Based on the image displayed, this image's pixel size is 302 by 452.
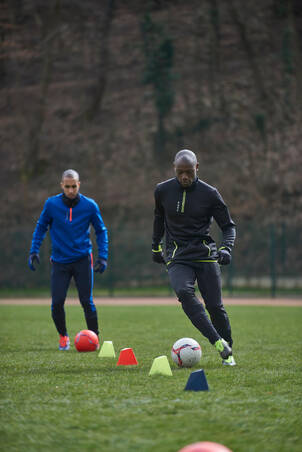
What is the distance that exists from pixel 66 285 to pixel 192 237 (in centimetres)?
238

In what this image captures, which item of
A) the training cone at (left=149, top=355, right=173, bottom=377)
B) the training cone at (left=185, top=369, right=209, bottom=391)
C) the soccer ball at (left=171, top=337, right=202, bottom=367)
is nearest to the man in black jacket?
the soccer ball at (left=171, top=337, right=202, bottom=367)

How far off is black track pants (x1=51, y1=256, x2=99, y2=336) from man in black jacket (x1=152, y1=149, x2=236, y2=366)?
195 cm

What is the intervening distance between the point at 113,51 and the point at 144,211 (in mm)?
11543

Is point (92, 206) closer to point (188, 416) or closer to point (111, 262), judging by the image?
point (188, 416)

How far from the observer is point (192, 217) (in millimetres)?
6938

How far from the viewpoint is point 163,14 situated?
143ft

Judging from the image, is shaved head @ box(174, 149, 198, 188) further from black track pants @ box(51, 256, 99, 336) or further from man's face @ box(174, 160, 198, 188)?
black track pants @ box(51, 256, 99, 336)

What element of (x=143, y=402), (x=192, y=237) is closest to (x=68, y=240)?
(x=192, y=237)

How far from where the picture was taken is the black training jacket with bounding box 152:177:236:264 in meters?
6.94

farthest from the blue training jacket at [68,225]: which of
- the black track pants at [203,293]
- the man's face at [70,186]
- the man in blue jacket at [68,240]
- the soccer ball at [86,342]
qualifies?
the black track pants at [203,293]

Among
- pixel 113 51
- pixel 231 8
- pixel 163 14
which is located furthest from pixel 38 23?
pixel 231 8

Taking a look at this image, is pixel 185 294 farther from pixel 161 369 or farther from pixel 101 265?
pixel 101 265

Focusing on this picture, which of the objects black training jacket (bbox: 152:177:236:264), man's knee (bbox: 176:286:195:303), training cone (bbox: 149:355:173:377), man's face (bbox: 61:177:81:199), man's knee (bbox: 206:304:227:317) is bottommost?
training cone (bbox: 149:355:173:377)

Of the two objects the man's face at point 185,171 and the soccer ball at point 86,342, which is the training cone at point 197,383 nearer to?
the man's face at point 185,171
